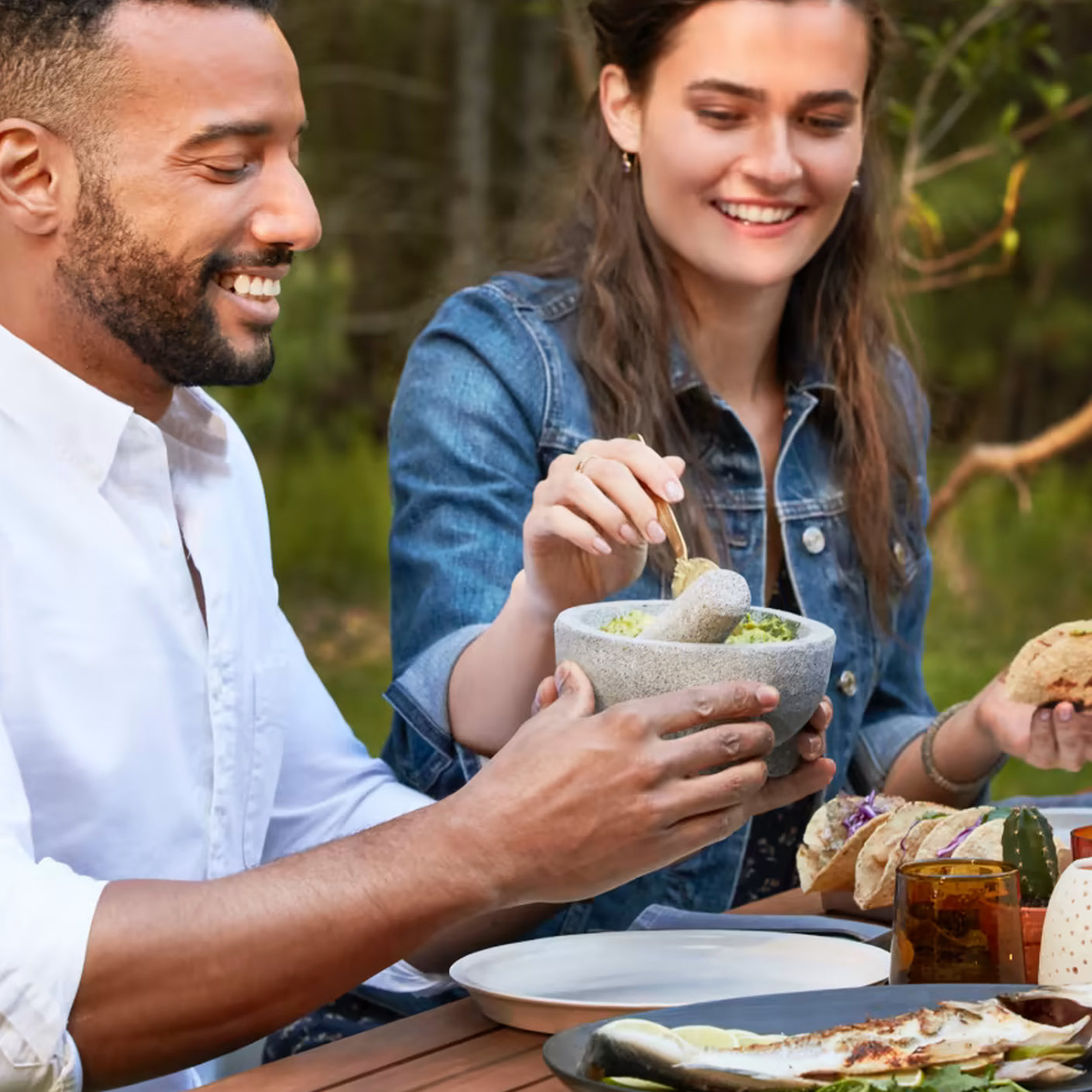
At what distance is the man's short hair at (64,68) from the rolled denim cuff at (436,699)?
86cm

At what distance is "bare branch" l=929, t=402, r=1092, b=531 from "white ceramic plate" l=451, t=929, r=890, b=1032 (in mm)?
2415

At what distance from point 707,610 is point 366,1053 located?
1.63 ft

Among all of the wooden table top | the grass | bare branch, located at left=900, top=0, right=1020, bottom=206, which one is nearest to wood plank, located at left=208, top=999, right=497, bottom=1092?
the wooden table top

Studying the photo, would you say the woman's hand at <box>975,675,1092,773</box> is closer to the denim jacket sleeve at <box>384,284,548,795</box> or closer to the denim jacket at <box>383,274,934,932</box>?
the denim jacket at <box>383,274,934,932</box>

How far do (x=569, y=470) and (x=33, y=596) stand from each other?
23.1 inches

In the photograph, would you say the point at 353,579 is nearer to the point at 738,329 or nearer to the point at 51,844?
the point at 738,329

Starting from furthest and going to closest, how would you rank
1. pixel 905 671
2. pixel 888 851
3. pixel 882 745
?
pixel 905 671, pixel 882 745, pixel 888 851

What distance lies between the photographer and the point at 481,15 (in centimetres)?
997

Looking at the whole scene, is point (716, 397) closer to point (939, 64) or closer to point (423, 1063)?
point (423, 1063)

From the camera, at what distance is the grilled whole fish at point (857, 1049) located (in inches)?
53.8

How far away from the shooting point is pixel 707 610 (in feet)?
5.27

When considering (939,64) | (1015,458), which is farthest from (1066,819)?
(939,64)

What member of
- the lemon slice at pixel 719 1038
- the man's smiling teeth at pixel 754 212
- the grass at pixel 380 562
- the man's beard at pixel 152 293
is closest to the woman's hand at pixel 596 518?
the man's beard at pixel 152 293

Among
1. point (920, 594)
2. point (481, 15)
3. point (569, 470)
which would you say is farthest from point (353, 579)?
point (569, 470)
